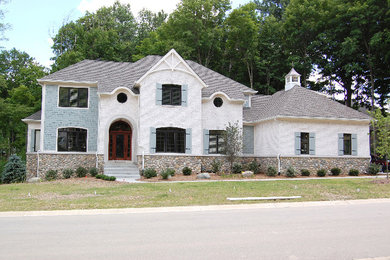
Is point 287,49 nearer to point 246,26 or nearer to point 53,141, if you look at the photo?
point 246,26

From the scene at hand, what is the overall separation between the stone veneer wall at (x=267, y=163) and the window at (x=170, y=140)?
1.97 feet

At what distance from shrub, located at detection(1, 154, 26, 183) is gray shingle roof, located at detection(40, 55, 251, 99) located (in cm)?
673

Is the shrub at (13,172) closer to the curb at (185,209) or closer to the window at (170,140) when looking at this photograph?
the window at (170,140)

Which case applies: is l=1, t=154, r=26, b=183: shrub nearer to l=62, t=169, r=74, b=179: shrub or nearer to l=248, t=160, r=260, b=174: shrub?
l=62, t=169, r=74, b=179: shrub

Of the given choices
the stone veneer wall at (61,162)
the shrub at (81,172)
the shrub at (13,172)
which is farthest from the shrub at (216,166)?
the shrub at (13,172)

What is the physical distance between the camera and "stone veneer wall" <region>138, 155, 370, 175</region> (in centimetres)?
2208

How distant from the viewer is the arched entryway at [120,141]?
79.1ft

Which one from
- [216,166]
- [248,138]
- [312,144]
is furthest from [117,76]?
[312,144]

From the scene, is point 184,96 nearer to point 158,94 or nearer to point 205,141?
point 158,94

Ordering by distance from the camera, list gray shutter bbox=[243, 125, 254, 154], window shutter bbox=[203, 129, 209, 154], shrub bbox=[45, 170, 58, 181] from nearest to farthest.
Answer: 1. shrub bbox=[45, 170, 58, 181]
2. window shutter bbox=[203, 129, 209, 154]
3. gray shutter bbox=[243, 125, 254, 154]

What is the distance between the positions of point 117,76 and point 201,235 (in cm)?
1939

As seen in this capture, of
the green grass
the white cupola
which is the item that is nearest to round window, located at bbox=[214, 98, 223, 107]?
the white cupola

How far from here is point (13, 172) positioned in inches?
968

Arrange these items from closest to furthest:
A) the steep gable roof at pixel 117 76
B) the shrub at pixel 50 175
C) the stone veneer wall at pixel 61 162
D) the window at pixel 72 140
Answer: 1. the shrub at pixel 50 175
2. the stone veneer wall at pixel 61 162
3. the window at pixel 72 140
4. the steep gable roof at pixel 117 76
